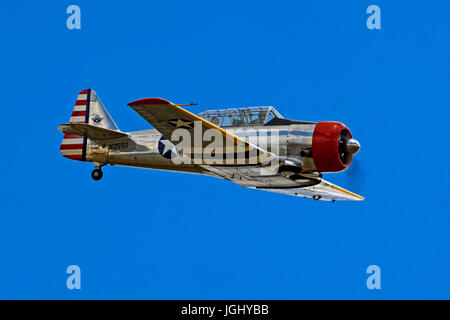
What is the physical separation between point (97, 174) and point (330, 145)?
6.19m

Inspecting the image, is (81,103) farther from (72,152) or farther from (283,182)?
(283,182)

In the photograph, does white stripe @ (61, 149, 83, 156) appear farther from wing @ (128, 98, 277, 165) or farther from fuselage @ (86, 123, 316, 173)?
wing @ (128, 98, 277, 165)

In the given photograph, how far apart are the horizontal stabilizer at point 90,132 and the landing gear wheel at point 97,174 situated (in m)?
0.83

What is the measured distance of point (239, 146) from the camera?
16234 millimetres

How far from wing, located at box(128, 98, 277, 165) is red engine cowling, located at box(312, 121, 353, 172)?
3.23 feet

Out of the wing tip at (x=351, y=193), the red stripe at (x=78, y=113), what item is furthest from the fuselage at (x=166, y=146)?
the wing tip at (x=351, y=193)

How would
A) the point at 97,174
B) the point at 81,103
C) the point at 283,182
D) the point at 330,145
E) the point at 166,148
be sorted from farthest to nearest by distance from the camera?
the point at 81,103
the point at 97,174
the point at 166,148
the point at 283,182
the point at 330,145

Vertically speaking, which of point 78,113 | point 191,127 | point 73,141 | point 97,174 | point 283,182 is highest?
point 78,113

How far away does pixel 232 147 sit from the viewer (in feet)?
53.5

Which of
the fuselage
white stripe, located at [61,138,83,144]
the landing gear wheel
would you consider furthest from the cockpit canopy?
white stripe, located at [61,138,83,144]

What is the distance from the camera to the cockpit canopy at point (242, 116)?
1747 centimetres

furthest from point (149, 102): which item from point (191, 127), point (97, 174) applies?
point (97, 174)

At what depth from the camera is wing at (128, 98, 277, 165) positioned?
15.2m
